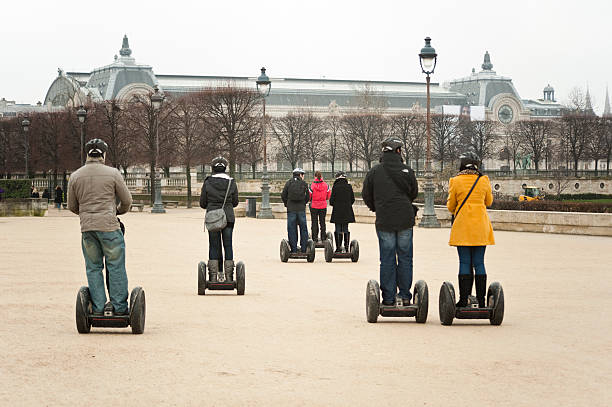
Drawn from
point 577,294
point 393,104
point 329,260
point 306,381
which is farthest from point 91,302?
point 393,104

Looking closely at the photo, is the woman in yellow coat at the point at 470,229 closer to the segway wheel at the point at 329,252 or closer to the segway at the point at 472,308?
the segway at the point at 472,308

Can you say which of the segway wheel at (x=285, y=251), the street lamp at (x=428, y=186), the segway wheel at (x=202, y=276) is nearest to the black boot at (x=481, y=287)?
the segway wheel at (x=202, y=276)

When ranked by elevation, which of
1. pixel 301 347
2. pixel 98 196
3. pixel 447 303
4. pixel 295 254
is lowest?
pixel 301 347

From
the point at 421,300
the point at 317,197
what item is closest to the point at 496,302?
the point at 421,300

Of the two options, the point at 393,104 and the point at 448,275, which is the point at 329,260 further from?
the point at 393,104

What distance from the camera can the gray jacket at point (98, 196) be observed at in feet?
27.2

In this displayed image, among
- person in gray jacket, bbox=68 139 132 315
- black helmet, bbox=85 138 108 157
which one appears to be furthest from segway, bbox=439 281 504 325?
black helmet, bbox=85 138 108 157

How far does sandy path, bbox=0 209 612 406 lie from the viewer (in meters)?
6.29

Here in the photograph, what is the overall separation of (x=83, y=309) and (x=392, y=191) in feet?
9.97

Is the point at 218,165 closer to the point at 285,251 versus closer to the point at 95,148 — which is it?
the point at 95,148

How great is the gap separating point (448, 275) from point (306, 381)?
813 cm

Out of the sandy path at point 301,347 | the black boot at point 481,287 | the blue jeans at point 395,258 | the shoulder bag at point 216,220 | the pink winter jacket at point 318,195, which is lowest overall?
the sandy path at point 301,347

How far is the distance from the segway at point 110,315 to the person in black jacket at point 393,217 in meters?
2.31

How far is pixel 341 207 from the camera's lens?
16.8m
